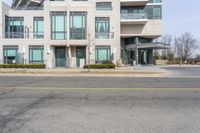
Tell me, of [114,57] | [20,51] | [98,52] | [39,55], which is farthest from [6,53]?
[114,57]

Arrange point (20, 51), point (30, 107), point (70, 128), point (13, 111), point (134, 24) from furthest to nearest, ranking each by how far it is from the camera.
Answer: point (134, 24), point (20, 51), point (30, 107), point (13, 111), point (70, 128)

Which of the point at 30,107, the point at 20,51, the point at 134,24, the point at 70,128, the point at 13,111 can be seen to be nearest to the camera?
the point at 70,128

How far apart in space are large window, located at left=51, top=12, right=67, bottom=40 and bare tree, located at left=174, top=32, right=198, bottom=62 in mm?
47164

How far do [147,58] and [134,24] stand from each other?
737 centimetres

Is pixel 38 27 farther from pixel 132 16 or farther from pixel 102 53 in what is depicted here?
pixel 132 16

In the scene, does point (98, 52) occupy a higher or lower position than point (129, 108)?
higher

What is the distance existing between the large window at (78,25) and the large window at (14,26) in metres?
8.36

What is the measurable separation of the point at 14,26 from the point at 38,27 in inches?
162

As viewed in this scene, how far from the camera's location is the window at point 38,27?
40553 mm

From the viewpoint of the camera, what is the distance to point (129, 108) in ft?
29.2

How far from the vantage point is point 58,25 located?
128 ft

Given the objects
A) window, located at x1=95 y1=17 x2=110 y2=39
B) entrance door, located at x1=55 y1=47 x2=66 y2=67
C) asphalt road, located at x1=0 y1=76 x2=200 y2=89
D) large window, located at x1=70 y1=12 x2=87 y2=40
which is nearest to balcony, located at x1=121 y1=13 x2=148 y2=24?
window, located at x1=95 y1=17 x2=110 y2=39

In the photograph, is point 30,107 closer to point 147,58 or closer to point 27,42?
point 27,42

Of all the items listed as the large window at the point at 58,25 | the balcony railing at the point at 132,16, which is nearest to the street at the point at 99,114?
the large window at the point at 58,25
